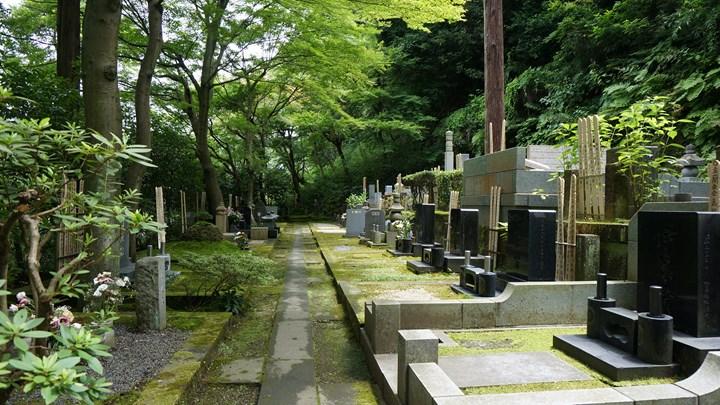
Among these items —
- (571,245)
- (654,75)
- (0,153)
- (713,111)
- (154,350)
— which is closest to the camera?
(0,153)

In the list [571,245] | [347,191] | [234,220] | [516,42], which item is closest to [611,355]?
[571,245]

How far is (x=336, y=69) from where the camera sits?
49.5 ft

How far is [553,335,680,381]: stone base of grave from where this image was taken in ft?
11.4

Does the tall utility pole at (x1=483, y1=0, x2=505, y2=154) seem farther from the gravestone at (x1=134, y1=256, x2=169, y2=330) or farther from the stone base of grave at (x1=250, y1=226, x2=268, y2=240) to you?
the gravestone at (x1=134, y1=256, x2=169, y2=330)

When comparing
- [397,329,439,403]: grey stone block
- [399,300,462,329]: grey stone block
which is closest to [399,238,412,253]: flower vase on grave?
[399,300,462,329]: grey stone block

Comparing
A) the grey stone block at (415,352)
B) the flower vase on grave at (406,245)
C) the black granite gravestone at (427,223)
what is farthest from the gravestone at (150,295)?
the flower vase on grave at (406,245)

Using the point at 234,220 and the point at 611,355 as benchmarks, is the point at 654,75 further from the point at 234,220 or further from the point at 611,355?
the point at 234,220

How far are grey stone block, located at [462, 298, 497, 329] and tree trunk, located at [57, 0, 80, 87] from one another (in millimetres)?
9773

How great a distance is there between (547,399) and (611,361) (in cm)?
136

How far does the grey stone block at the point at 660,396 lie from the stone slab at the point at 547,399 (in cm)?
7

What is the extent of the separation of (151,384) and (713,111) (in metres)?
13.9

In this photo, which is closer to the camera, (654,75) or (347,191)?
(654,75)

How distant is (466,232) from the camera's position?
8.61 meters

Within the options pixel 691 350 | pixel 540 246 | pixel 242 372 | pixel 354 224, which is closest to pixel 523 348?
pixel 691 350
